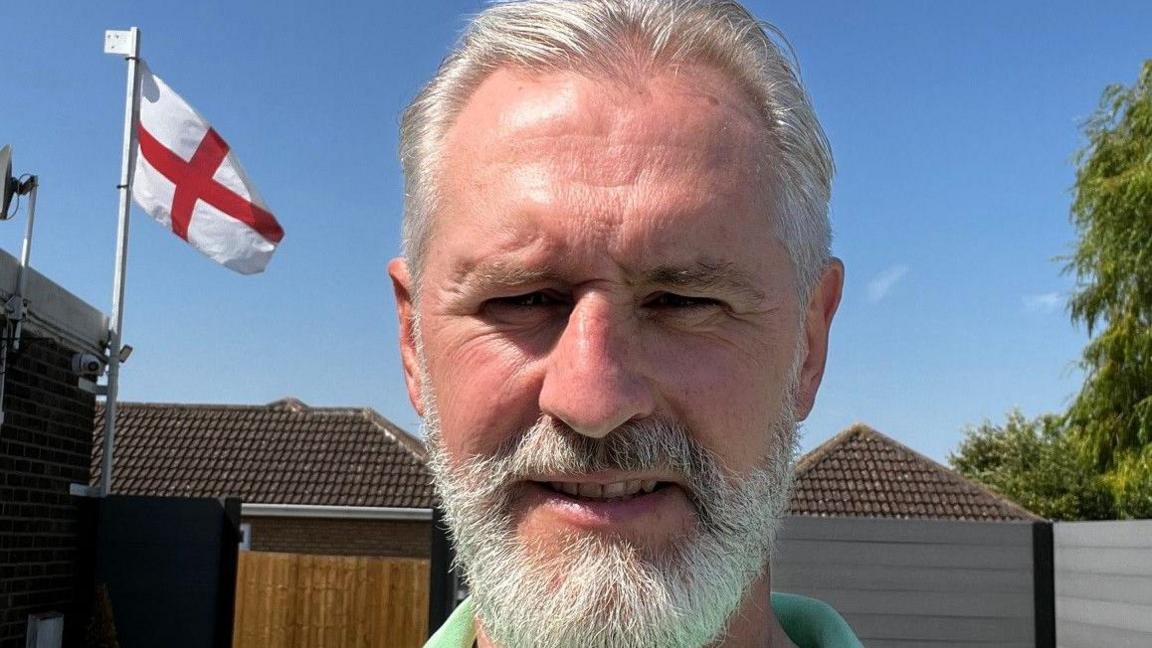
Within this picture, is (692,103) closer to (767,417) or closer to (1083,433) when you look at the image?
(767,417)

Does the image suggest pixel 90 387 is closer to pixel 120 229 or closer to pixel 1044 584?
pixel 120 229

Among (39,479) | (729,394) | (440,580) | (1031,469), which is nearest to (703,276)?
(729,394)

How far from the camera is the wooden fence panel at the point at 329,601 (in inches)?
475

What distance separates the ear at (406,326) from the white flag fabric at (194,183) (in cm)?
790

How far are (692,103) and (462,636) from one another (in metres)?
0.83

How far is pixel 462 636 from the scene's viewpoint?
151 cm

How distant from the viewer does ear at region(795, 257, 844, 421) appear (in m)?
1.38

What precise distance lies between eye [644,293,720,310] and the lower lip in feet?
0.66

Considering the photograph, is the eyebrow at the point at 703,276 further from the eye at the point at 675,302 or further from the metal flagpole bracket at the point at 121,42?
the metal flagpole bracket at the point at 121,42

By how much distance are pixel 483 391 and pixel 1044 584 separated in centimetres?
842

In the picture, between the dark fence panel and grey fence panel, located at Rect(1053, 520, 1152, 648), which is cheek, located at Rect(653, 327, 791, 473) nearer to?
grey fence panel, located at Rect(1053, 520, 1152, 648)

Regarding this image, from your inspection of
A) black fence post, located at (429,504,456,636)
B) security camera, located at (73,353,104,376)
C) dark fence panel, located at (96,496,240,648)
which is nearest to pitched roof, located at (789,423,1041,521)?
black fence post, located at (429,504,456,636)

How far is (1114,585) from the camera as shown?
7.76 m

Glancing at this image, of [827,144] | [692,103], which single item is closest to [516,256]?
[692,103]
